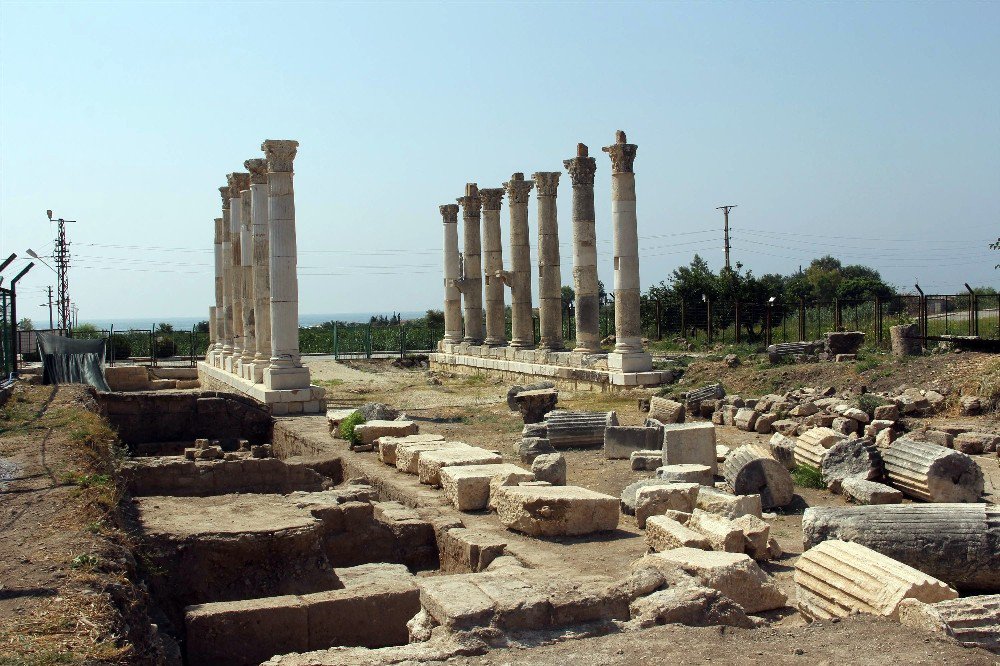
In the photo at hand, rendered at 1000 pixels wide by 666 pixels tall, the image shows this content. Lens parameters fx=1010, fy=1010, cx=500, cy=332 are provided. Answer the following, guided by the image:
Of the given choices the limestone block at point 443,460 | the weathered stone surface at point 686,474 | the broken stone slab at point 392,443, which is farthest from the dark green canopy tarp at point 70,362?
the weathered stone surface at point 686,474

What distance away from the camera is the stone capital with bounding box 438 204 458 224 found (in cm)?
3550

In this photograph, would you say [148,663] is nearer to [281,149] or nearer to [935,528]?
[935,528]

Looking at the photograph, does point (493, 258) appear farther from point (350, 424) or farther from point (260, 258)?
point (350, 424)

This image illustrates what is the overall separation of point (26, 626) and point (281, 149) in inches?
A: 689

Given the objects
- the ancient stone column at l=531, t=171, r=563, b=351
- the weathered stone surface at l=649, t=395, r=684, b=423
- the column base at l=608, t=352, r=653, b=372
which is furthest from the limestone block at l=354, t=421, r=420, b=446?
the ancient stone column at l=531, t=171, r=563, b=351

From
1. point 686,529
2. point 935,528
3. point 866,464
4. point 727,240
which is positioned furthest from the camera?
point 727,240

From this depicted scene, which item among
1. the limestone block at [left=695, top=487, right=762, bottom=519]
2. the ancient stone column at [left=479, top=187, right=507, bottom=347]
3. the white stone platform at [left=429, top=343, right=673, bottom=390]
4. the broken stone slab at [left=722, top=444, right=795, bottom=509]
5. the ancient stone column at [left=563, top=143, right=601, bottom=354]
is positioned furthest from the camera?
the ancient stone column at [left=479, top=187, right=507, bottom=347]

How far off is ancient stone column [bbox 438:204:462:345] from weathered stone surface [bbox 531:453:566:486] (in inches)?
938

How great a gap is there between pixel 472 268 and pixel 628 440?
67.8ft

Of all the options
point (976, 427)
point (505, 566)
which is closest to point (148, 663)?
point (505, 566)

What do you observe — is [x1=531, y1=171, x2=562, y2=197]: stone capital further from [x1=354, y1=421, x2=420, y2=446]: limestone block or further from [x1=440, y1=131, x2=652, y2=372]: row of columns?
[x1=354, y1=421, x2=420, y2=446]: limestone block

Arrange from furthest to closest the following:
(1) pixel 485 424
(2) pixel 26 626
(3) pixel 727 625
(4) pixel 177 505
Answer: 1. (1) pixel 485 424
2. (4) pixel 177 505
3. (3) pixel 727 625
4. (2) pixel 26 626

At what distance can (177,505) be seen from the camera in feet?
31.9

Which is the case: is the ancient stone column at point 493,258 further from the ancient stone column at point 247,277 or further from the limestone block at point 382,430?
the limestone block at point 382,430
